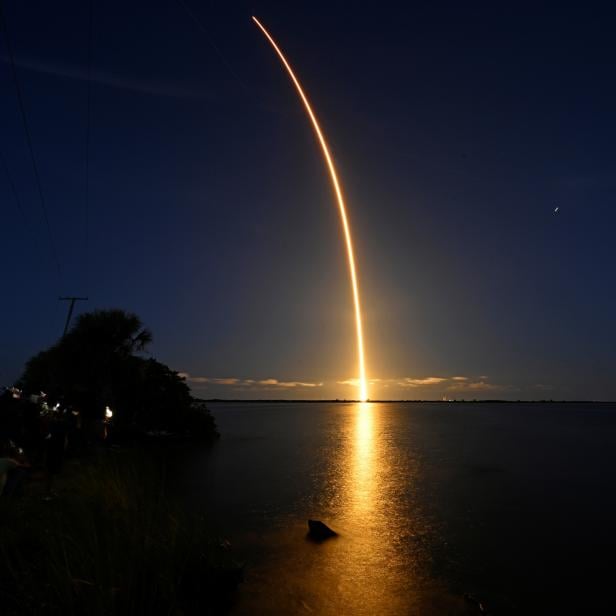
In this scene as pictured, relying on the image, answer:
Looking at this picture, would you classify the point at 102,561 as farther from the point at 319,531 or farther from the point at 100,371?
the point at 100,371

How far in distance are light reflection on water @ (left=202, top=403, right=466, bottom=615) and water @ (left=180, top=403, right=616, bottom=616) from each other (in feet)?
0.17

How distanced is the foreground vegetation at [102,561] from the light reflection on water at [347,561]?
1718 mm

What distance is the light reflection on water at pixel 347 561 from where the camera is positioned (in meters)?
11.5

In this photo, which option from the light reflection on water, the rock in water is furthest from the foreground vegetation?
the rock in water

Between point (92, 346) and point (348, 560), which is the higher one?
point (92, 346)

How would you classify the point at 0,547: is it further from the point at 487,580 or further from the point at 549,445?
the point at 549,445

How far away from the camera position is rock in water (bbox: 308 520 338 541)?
17.4m

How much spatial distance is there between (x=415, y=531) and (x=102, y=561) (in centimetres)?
1557

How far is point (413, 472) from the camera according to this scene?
36031 mm

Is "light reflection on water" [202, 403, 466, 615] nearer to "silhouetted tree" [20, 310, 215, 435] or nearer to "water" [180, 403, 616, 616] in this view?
"water" [180, 403, 616, 616]

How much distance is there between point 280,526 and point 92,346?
79.0 ft

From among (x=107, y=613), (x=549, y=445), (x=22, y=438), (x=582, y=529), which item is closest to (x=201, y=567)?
(x=107, y=613)

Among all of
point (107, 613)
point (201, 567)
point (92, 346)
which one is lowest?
point (201, 567)

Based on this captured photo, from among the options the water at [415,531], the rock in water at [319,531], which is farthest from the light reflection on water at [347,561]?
the rock in water at [319,531]
